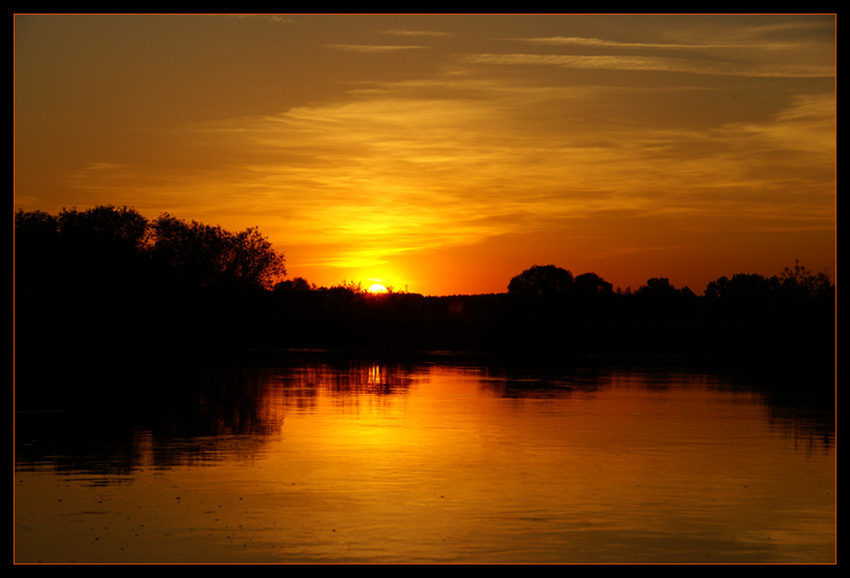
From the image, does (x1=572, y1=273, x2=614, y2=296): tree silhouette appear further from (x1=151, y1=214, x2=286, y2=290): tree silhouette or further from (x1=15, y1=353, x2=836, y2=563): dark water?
(x1=15, y1=353, x2=836, y2=563): dark water

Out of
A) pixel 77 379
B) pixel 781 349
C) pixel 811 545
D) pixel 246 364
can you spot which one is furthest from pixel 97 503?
pixel 781 349

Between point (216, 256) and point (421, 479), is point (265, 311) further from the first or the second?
point (421, 479)

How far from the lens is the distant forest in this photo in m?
56.4

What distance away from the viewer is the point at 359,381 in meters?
37.4

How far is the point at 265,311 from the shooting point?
324 feet

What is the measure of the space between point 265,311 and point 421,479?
275 ft

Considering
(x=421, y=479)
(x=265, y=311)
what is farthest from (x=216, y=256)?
(x=421, y=479)

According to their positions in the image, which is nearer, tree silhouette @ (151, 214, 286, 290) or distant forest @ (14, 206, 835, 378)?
distant forest @ (14, 206, 835, 378)

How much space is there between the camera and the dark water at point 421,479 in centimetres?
1227

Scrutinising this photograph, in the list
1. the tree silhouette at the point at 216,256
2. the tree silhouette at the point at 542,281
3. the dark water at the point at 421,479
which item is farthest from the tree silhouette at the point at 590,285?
the dark water at the point at 421,479

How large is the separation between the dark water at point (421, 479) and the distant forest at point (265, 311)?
18.8 metres

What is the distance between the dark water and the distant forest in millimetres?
18776

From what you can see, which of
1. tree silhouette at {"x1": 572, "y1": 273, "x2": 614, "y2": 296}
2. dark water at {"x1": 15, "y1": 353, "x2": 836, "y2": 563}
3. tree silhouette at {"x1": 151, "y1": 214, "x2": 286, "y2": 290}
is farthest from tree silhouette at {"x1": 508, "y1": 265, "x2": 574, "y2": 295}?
dark water at {"x1": 15, "y1": 353, "x2": 836, "y2": 563}

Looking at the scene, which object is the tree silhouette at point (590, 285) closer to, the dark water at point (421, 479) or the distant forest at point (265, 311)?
the distant forest at point (265, 311)
